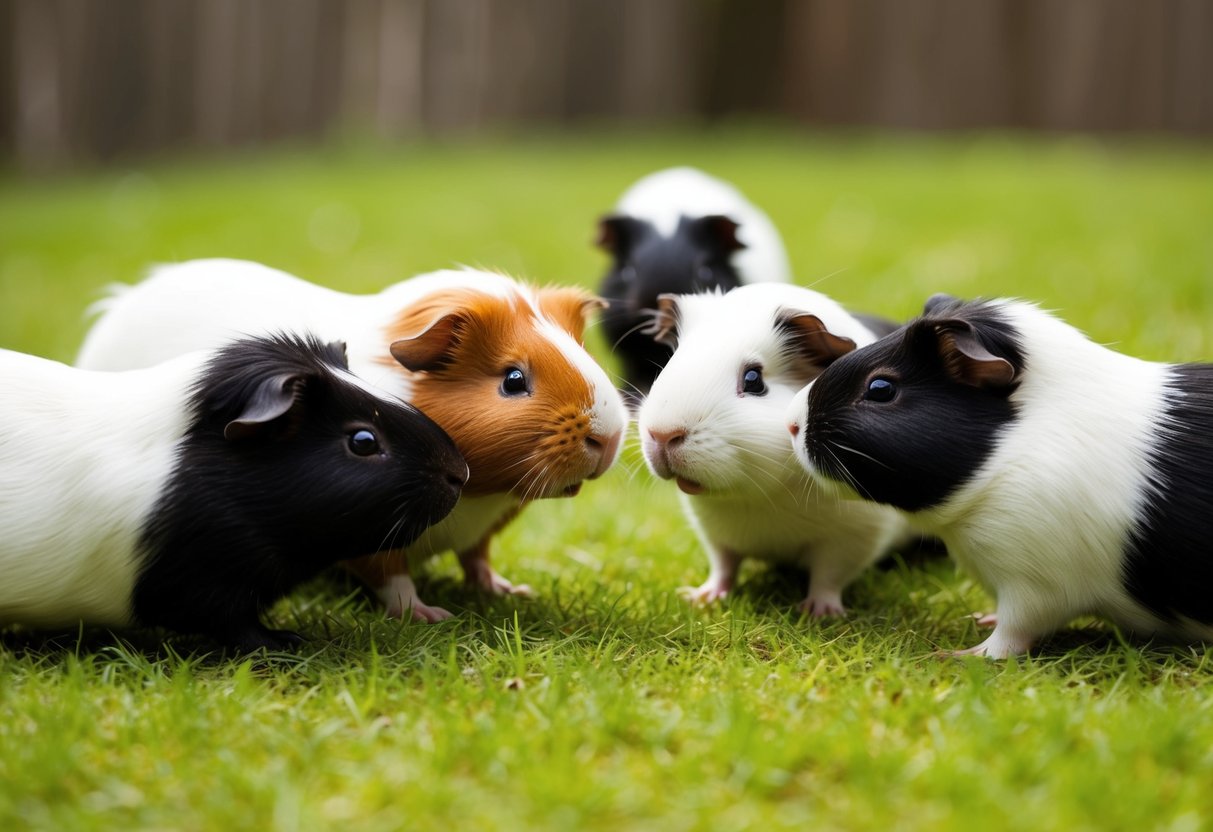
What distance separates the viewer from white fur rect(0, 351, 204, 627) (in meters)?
3.10

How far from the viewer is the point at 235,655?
3.28 meters

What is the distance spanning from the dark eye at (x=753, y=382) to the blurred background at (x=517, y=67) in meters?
10.7

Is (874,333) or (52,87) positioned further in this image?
(52,87)

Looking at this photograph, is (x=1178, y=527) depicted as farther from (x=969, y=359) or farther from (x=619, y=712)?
(x=619, y=712)

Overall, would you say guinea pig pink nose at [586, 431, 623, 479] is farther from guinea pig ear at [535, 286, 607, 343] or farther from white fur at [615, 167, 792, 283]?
white fur at [615, 167, 792, 283]

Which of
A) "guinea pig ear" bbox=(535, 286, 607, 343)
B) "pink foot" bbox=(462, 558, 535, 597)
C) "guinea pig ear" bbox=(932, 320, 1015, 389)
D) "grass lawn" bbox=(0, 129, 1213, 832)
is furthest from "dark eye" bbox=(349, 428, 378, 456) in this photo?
"guinea pig ear" bbox=(932, 320, 1015, 389)

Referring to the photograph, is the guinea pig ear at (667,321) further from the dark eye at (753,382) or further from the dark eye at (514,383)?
the dark eye at (514,383)

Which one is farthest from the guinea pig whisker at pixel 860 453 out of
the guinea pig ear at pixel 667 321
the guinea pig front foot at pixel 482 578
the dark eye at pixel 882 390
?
the guinea pig front foot at pixel 482 578

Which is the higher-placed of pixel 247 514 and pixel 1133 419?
pixel 1133 419

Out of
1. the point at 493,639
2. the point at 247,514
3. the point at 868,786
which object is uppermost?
the point at 247,514

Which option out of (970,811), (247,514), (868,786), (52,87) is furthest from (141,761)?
(52,87)

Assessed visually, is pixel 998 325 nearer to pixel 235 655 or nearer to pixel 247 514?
pixel 247 514

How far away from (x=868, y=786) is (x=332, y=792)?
1135 mm

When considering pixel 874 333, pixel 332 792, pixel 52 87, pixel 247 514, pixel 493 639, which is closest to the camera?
pixel 332 792
